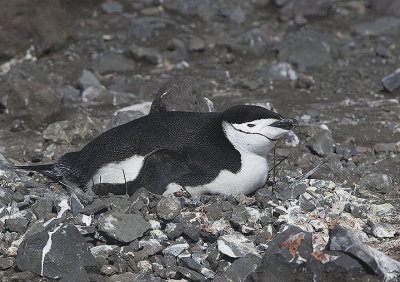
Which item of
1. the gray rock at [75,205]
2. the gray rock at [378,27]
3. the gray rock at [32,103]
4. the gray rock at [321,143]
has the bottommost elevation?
the gray rock at [378,27]

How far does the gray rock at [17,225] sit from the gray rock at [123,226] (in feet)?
1.64

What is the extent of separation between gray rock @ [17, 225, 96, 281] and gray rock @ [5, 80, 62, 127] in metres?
3.50

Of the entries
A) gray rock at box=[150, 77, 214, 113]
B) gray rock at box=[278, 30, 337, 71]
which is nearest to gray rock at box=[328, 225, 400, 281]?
gray rock at box=[150, 77, 214, 113]

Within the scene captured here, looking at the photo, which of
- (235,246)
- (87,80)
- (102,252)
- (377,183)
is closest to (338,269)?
(235,246)

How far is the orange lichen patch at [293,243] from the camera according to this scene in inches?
167

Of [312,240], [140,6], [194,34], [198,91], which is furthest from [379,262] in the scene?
[140,6]

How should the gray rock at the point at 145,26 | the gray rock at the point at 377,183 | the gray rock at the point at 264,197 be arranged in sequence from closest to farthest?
the gray rock at the point at 264,197 → the gray rock at the point at 377,183 → the gray rock at the point at 145,26

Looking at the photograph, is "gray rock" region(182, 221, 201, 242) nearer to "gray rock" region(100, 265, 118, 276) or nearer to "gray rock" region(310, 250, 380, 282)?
"gray rock" region(100, 265, 118, 276)

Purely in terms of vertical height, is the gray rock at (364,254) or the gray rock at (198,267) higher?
the gray rock at (364,254)

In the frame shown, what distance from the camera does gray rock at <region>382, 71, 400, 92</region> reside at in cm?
860

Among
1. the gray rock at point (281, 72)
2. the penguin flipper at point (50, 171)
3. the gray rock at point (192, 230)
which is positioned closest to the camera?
the gray rock at point (192, 230)

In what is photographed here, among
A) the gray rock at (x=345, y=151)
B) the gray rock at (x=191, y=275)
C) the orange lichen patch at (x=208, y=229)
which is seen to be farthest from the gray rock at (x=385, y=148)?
the gray rock at (x=191, y=275)

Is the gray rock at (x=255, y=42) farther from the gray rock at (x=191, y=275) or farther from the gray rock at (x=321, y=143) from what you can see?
the gray rock at (x=191, y=275)

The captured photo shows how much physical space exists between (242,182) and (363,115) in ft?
10.2
